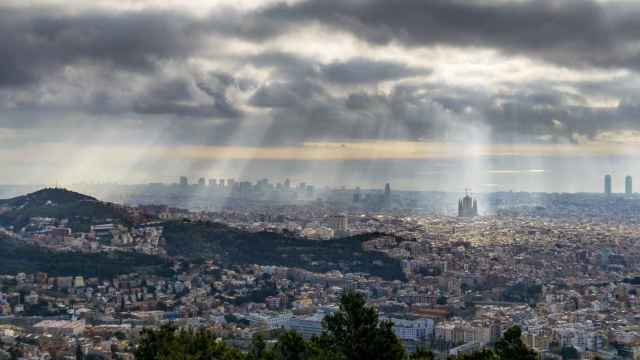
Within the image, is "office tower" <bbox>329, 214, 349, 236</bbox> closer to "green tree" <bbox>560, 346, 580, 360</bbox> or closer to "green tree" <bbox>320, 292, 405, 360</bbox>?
"green tree" <bbox>560, 346, 580, 360</bbox>

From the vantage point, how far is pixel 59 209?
55.4 meters

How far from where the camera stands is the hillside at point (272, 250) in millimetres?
47938

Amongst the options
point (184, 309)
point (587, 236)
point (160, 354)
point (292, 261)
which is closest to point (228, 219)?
point (292, 261)

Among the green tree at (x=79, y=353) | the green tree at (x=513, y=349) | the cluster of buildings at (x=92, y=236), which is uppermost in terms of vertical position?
the cluster of buildings at (x=92, y=236)

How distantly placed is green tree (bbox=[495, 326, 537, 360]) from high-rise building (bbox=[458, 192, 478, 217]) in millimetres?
68045

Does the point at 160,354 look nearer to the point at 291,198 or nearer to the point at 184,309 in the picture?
the point at 184,309

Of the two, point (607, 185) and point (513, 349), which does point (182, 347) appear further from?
point (607, 185)

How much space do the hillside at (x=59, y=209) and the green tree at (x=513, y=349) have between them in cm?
4057

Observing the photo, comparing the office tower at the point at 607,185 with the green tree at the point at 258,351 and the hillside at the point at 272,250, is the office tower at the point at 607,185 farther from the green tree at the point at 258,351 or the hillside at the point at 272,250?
the green tree at the point at 258,351

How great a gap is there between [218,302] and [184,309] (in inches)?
97.5

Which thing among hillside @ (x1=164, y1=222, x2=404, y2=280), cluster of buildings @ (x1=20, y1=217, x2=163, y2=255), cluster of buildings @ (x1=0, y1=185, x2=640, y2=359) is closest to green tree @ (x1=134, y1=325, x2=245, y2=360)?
cluster of buildings @ (x1=0, y1=185, x2=640, y2=359)

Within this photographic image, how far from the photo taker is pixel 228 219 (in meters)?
67.6

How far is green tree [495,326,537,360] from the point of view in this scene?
47.6ft

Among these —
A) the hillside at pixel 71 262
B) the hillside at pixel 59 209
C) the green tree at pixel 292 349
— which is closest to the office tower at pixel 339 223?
the hillside at pixel 59 209
